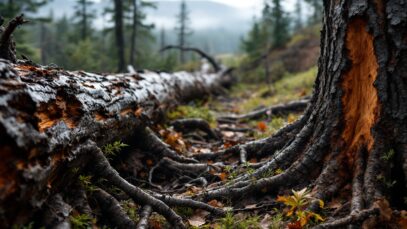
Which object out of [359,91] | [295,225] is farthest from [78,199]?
[359,91]

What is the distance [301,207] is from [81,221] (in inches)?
64.8

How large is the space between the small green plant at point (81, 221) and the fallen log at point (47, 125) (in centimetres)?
24

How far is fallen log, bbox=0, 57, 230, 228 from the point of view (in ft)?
6.66

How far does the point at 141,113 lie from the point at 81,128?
1666 mm

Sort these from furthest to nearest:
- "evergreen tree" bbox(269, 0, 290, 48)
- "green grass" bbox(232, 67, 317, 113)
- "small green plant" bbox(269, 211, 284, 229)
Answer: "evergreen tree" bbox(269, 0, 290, 48), "green grass" bbox(232, 67, 317, 113), "small green plant" bbox(269, 211, 284, 229)

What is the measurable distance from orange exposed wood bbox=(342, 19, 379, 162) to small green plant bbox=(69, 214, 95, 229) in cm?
208

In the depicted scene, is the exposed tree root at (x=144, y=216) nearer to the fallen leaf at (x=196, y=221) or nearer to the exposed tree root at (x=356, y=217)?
the fallen leaf at (x=196, y=221)

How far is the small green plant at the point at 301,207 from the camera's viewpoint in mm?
2678

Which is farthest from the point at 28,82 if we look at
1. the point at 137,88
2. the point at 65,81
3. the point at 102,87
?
the point at 137,88

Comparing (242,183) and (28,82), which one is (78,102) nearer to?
(28,82)

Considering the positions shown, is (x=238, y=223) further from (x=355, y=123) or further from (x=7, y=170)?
(x=7, y=170)

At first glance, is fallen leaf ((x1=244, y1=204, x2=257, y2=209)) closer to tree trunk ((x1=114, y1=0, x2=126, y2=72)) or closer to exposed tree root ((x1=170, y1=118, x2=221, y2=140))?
exposed tree root ((x1=170, y1=118, x2=221, y2=140))

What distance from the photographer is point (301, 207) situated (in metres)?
2.88

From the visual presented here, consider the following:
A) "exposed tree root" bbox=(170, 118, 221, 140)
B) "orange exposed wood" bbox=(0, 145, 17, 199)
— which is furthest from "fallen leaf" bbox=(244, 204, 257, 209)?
"exposed tree root" bbox=(170, 118, 221, 140)
